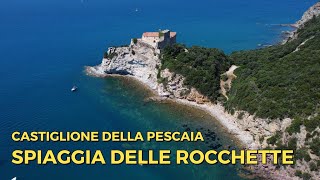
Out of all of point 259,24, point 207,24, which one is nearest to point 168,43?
point 207,24

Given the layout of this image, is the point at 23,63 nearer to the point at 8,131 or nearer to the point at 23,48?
the point at 23,48

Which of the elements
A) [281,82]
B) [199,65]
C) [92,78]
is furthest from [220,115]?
[92,78]

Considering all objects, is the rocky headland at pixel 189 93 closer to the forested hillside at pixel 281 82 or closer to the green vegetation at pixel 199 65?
the green vegetation at pixel 199 65

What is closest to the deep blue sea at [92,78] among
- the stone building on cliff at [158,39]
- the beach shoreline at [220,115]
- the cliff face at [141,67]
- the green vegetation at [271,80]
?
the beach shoreline at [220,115]

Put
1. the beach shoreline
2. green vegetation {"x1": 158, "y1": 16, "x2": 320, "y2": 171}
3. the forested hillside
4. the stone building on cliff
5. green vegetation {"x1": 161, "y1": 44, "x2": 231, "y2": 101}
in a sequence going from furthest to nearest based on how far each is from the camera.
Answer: the stone building on cliff
green vegetation {"x1": 161, "y1": 44, "x2": 231, "y2": 101}
the beach shoreline
the forested hillside
green vegetation {"x1": 158, "y1": 16, "x2": 320, "y2": 171}

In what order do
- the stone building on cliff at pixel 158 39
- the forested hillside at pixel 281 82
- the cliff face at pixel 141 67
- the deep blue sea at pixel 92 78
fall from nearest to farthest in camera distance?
the deep blue sea at pixel 92 78
the forested hillside at pixel 281 82
the cliff face at pixel 141 67
the stone building on cliff at pixel 158 39

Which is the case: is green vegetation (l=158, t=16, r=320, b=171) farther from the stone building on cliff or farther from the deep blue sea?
the deep blue sea

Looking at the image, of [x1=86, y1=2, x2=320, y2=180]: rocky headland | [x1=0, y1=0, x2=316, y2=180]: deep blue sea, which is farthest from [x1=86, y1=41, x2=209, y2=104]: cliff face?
[x1=0, y1=0, x2=316, y2=180]: deep blue sea
